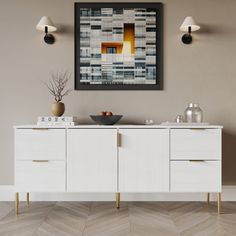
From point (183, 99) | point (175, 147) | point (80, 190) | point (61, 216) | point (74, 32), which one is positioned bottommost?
point (61, 216)

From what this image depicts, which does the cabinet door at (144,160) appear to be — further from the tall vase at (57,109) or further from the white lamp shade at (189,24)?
the white lamp shade at (189,24)

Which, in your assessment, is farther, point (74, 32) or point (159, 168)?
point (74, 32)

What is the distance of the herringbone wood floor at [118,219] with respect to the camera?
2250 millimetres

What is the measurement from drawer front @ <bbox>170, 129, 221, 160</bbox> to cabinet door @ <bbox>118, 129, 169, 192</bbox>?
0.10m

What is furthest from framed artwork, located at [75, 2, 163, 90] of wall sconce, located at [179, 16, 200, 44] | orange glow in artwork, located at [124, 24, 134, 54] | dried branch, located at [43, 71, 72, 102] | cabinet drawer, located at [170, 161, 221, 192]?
cabinet drawer, located at [170, 161, 221, 192]

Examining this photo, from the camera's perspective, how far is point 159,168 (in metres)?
2.65

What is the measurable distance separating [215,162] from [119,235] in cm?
100

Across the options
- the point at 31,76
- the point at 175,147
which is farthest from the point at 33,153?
the point at 175,147

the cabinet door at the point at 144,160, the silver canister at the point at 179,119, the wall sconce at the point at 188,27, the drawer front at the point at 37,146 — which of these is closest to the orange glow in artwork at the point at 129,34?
the wall sconce at the point at 188,27

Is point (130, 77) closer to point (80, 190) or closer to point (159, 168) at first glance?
point (159, 168)

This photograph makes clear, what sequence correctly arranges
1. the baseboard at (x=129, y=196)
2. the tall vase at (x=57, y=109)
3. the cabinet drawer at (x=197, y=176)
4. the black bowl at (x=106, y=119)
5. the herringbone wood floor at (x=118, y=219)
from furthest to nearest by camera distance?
the baseboard at (x=129, y=196) → the tall vase at (x=57, y=109) → the black bowl at (x=106, y=119) → the cabinet drawer at (x=197, y=176) → the herringbone wood floor at (x=118, y=219)

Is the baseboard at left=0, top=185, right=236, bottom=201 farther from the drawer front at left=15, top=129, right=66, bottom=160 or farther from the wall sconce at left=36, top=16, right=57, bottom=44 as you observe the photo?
the wall sconce at left=36, top=16, right=57, bottom=44

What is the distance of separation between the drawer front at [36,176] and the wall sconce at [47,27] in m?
1.18

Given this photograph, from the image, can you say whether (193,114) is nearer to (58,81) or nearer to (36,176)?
(58,81)
